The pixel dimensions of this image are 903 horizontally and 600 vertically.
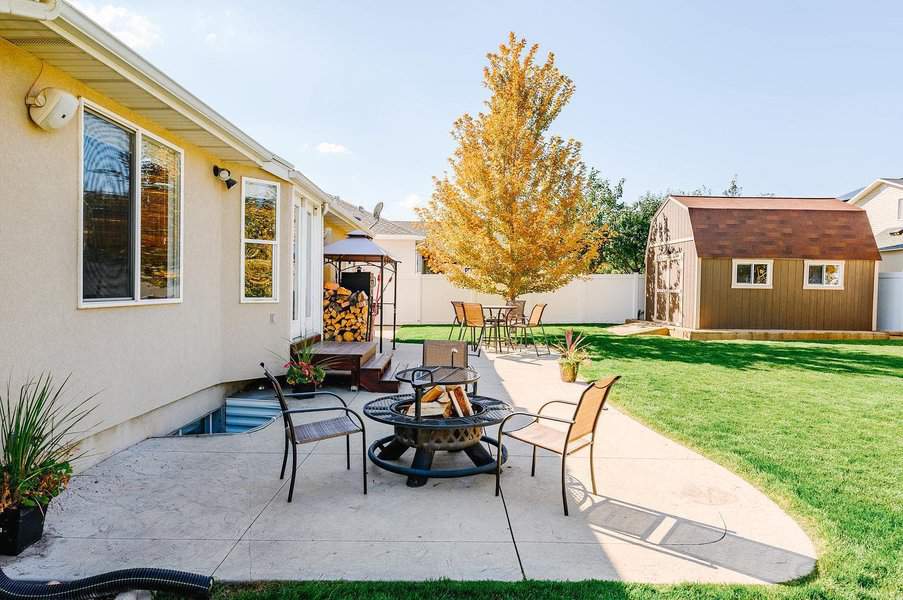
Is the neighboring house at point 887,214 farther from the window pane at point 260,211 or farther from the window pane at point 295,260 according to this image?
the window pane at point 260,211

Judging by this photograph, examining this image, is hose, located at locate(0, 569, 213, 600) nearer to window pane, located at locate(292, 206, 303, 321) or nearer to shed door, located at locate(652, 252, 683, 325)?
window pane, located at locate(292, 206, 303, 321)

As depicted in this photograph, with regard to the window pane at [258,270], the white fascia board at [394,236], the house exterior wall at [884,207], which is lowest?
the window pane at [258,270]

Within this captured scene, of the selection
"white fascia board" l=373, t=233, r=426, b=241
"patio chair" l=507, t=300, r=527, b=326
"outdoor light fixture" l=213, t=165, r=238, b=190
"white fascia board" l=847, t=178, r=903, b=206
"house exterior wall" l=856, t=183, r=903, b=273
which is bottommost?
"patio chair" l=507, t=300, r=527, b=326

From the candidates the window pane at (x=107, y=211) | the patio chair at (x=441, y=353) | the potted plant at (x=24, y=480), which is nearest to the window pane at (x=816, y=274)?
the patio chair at (x=441, y=353)

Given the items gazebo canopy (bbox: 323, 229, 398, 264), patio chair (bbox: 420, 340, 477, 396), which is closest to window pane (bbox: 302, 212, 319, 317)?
gazebo canopy (bbox: 323, 229, 398, 264)

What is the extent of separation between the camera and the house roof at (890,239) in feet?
62.3

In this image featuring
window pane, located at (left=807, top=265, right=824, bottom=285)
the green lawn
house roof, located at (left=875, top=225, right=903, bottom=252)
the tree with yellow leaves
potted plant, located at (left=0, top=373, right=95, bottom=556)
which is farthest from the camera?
house roof, located at (left=875, top=225, right=903, bottom=252)

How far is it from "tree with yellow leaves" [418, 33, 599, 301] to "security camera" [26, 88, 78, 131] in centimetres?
1115

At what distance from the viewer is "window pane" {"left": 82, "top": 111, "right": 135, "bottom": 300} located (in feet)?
14.5

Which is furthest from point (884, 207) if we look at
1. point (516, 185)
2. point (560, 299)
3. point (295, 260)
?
point (295, 260)

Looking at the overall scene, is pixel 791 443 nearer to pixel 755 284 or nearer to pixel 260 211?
pixel 260 211

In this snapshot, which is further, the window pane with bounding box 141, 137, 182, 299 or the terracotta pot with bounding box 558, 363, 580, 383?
the terracotta pot with bounding box 558, 363, 580, 383

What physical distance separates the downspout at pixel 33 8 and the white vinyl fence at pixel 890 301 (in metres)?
21.0

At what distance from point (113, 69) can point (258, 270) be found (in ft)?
11.8
